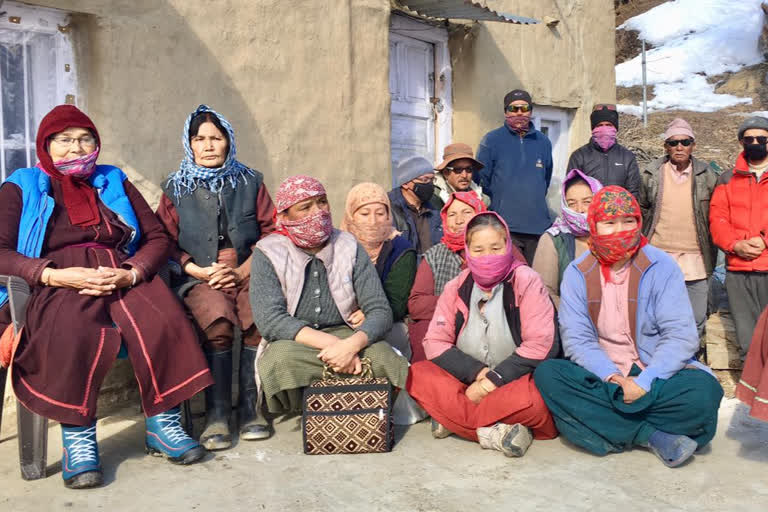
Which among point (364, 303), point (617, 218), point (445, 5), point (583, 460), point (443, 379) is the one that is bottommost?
point (583, 460)

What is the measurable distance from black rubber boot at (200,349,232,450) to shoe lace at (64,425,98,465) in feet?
1.82

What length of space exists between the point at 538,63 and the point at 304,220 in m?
4.91

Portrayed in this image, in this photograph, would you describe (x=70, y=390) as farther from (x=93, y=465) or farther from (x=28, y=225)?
(x=28, y=225)

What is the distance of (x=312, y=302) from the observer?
3943 mm

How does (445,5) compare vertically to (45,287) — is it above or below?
above

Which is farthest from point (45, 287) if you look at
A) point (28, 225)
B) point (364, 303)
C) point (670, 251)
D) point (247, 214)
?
point (670, 251)

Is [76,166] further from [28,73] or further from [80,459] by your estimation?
[80,459]

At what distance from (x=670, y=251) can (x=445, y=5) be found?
2.82 m

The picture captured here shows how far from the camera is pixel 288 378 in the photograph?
3.69m

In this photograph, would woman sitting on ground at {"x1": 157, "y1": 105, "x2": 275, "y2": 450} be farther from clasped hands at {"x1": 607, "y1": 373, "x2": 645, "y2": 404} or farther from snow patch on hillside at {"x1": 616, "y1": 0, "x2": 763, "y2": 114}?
snow patch on hillside at {"x1": 616, "y1": 0, "x2": 763, "y2": 114}

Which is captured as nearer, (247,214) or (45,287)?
(45,287)

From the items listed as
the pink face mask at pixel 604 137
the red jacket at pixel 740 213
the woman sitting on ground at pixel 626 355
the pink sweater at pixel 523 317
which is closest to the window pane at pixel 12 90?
the pink sweater at pixel 523 317

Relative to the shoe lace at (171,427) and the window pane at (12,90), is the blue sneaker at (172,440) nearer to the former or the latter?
the shoe lace at (171,427)

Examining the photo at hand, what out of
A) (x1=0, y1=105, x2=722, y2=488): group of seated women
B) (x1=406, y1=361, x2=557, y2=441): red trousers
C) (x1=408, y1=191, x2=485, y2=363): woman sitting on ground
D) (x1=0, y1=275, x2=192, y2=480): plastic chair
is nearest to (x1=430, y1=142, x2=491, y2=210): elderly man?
(x1=408, y1=191, x2=485, y2=363): woman sitting on ground
